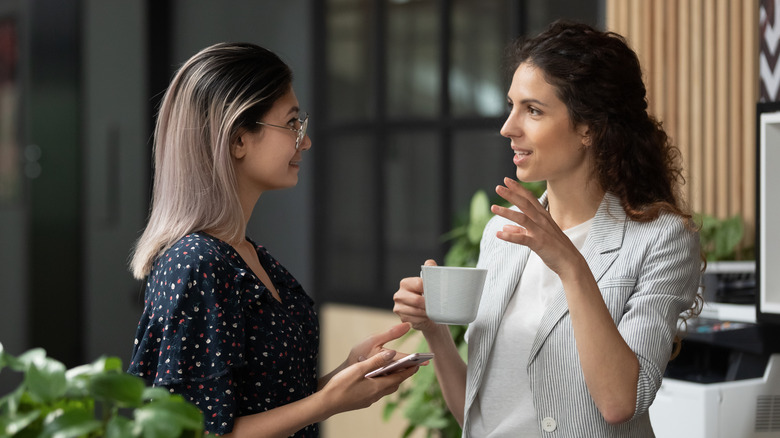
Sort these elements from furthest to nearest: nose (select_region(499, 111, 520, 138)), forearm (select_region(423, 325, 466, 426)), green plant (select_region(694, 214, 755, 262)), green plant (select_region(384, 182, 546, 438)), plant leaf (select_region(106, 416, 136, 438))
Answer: green plant (select_region(384, 182, 546, 438)), green plant (select_region(694, 214, 755, 262)), forearm (select_region(423, 325, 466, 426)), nose (select_region(499, 111, 520, 138)), plant leaf (select_region(106, 416, 136, 438))

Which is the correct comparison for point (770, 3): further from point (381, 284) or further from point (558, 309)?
point (381, 284)

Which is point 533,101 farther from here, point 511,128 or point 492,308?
point 492,308

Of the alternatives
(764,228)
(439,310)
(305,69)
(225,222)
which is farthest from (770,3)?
(305,69)

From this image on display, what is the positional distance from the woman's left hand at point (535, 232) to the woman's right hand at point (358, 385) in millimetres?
292

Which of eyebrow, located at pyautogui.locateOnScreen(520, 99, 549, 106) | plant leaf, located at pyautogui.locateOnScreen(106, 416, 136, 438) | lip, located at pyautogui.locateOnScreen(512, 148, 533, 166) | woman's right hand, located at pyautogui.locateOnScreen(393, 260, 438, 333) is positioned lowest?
woman's right hand, located at pyautogui.locateOnScreen(393, 260, 438, 333)

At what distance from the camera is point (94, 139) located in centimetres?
499

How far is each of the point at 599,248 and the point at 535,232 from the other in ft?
0.78

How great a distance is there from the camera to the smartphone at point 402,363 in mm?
1283

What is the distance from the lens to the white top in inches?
55.5

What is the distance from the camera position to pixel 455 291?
129 centimetres

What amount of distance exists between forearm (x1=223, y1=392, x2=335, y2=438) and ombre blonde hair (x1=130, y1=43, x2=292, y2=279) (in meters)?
0.31

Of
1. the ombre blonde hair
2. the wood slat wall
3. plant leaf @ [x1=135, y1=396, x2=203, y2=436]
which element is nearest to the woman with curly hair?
the ombre blonde hair

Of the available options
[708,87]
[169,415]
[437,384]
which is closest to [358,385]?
[169,415]

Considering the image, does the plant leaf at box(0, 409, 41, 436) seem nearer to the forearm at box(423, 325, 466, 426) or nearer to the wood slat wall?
the forearm at box(423, 325, 466, 426)
